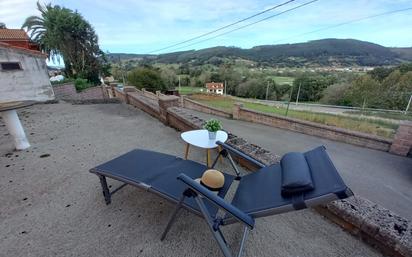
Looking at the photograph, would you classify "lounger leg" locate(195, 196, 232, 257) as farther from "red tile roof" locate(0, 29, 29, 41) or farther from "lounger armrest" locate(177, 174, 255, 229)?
"red tile roof" locate(0, 29, 29, 41)

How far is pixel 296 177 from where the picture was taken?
4.51 feet

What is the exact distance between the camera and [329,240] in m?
1.73

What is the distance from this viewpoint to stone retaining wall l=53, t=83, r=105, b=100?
376 inches

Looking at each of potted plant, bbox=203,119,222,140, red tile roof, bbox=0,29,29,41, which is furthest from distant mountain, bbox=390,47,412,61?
red tile roof, bbox=0,29,29,41

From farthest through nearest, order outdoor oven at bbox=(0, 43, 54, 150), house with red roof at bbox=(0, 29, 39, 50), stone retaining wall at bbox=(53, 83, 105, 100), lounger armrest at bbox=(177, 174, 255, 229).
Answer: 1. house with red roof at bbox=(0, 29, 39, 50)
2. stone retaining wall at bbox=(53, 83, 105, 100)
3. outdoor oven at bbox=(0, 43, 54, 150)
4. lounger armrest at bbox=(177, 174, 255, 229)

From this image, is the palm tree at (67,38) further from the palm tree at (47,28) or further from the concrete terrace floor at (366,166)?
the concrete terrace floor at (366,166)

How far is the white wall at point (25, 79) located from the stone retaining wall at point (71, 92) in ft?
2.91

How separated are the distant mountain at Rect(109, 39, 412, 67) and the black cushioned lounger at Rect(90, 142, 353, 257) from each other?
1570 inches

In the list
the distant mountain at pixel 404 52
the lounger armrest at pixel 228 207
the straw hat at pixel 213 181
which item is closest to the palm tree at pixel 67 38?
the straw hat at pixel 213 181

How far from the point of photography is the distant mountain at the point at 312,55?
126 feet

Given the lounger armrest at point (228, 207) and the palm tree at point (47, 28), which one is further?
the palm tree at point (47, 28)

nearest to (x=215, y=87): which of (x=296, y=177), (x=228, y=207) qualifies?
(x=296, y=177)

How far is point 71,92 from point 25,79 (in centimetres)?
263

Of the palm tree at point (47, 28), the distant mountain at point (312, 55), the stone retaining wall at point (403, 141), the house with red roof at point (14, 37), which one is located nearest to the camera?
the stone retaining wall at point (403, 141)
